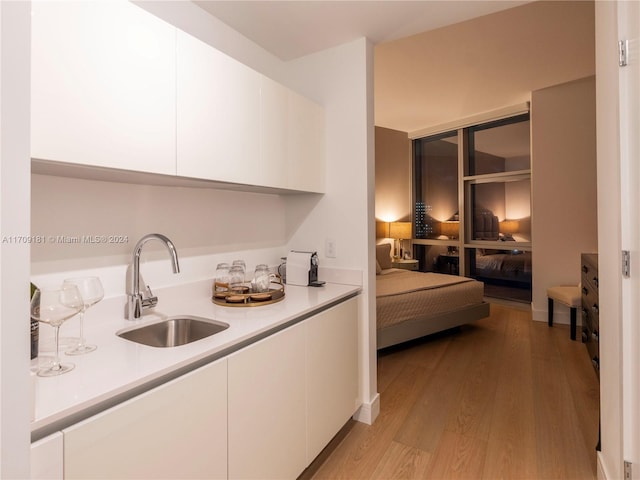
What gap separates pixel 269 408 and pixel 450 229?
4909mm

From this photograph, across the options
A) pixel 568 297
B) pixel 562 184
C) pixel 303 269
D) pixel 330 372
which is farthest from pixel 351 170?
pixel 562 184

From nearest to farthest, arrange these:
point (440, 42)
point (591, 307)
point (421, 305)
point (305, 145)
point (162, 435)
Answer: point (162, 435) < point (305, 145) < point (591, 307) < point (440, 42) < point (421, 305)

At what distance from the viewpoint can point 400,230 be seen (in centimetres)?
593

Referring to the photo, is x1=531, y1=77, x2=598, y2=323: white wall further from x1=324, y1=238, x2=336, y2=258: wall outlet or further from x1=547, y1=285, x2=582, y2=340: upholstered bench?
x1=324, y1=238, x2=336, y2=258: wall outlet

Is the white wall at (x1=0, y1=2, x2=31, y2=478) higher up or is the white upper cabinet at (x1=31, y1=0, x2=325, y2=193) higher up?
the white upper cabinet at (x1=31, y1=0, x2=325, y2=193)

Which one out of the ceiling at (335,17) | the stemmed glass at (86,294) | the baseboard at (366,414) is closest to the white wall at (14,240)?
the stemmed glass at (86,294)

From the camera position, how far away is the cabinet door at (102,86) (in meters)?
0.99

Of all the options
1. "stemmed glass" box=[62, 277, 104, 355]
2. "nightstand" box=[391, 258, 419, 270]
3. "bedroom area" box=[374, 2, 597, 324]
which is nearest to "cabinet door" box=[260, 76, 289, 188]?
"stemmed glass" box=[62, 277, 104, 355]

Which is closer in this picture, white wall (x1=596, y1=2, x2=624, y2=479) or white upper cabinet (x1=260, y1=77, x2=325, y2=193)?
white wall (x1=596, y1=2, x2=624, y2=479)

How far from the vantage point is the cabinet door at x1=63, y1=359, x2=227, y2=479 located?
32.8 inches

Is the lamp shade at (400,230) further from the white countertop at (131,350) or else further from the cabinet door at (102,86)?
the cabinet door at (102,86)

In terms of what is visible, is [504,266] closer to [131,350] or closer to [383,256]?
[383,256]

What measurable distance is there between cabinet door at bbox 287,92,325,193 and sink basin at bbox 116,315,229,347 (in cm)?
88

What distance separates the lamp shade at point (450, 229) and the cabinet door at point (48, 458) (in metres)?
5.47
